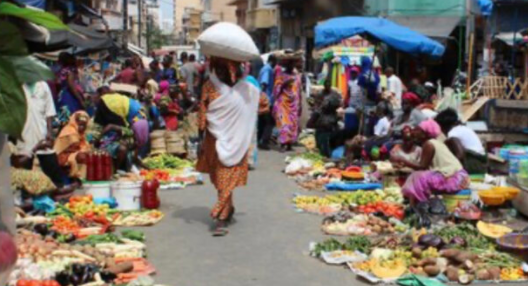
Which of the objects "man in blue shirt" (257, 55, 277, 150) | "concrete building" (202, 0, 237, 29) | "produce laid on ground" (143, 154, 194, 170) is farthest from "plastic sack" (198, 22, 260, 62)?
"concrete building" (202, 0, 237, 29)

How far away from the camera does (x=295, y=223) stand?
839 cm

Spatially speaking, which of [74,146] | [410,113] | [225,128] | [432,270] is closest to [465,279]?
[432,270]

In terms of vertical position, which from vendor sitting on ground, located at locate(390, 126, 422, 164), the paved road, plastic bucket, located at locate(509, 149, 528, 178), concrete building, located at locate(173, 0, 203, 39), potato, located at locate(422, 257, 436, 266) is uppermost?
concrete building, located at locate(173, 0, 203, 39)

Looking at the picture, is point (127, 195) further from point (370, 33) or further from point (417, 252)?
point (370, 33)

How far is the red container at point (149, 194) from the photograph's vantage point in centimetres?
883

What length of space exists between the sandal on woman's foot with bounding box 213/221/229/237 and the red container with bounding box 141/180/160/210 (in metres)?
1.35

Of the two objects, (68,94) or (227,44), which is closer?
(227,44)

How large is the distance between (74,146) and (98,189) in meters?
1.10

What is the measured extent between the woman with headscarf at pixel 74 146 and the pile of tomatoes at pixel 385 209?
3.69m

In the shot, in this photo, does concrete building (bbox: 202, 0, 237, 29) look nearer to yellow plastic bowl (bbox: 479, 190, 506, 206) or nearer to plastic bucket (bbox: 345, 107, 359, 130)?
plastic bucket (bbox: 345, 107, 359, 130)

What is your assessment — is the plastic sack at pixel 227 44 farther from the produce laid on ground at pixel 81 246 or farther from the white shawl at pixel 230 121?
the produce laid on ground at pixel 81 246

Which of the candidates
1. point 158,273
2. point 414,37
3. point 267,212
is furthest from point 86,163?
point 414,37

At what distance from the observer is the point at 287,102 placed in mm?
14258

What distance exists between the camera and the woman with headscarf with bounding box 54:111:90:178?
966 cm
